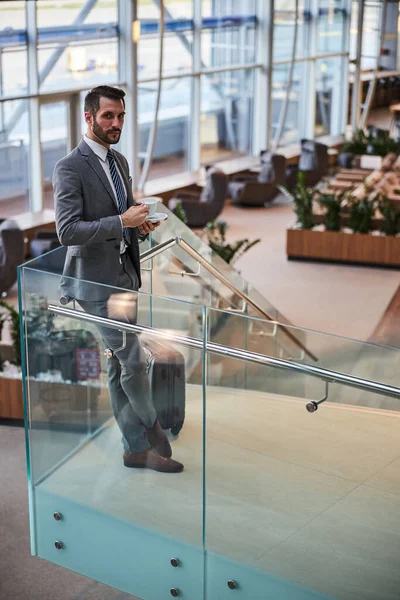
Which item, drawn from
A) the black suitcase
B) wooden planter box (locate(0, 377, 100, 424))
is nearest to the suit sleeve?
the black suitcase

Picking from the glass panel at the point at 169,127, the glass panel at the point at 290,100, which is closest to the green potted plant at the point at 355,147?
the glass panel at the point at 290,100

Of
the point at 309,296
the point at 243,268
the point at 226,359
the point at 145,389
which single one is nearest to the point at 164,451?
the point at 145,389

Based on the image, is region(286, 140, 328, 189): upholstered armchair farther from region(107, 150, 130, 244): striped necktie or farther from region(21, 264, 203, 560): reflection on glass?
region(21, 264, 203, 560): reflection on glass

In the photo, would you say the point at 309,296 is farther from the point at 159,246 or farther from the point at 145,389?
the point at 145,389

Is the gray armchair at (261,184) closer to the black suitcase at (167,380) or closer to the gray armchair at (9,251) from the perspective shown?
the gray armchair at (9,251)

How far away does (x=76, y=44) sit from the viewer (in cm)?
1493

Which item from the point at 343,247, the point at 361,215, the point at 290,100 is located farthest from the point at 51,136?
the point at 290,100

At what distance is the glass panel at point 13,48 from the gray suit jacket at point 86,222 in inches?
392

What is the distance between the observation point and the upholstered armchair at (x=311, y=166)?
56.9 ft

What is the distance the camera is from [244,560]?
3.90 metres

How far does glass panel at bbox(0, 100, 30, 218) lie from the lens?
45.8 ft

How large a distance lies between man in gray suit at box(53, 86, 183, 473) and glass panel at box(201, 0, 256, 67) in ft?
47.3

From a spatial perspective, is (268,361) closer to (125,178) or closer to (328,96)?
(125,178)

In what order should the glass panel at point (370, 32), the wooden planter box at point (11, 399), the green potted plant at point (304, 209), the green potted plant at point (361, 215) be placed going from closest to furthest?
the wooden planter box at point (11, 399), the green potted plant at point (361, 215), the green potted plant at point (304, 209), the glass panel at point (370, 32)
